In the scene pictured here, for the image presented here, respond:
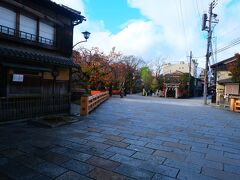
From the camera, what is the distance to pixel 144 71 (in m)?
51.7

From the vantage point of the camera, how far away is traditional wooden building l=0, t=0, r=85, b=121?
833cm

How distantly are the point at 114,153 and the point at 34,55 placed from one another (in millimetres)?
5951

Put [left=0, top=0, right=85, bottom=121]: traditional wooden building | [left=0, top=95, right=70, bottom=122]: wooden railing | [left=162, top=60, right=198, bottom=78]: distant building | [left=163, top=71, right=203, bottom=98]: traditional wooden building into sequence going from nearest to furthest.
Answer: [left=0, top=95, right=70, bottom=122]: wooden railing → [left=0, top=0, right=85, bottom=121]: traditional wooden building → [left=163, top=71, right=203, bottom=98]: traditional wooden building → [left=162, top=60, right=198, bottom=78]: distant building

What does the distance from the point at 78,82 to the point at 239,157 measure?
62.8 feet

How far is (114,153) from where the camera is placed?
5.28 metres

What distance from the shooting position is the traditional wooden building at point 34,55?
27.3 feet

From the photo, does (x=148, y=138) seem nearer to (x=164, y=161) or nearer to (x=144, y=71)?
(x=164, y=161)

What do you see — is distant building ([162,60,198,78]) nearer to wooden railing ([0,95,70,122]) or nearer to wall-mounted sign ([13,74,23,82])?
wooden railing ([0,95,70,122])

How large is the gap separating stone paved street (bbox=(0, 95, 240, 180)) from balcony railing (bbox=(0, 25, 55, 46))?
395 centimetres

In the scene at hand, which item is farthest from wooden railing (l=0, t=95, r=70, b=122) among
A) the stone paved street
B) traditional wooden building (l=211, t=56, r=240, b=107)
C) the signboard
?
the signboard

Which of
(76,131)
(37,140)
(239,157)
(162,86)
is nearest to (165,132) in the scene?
(239,157)

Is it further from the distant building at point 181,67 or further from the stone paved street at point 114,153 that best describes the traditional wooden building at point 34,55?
the distant building at point 181,67

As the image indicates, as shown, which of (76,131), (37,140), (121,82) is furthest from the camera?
(121,82)

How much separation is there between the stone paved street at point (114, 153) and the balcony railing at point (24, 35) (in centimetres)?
395
